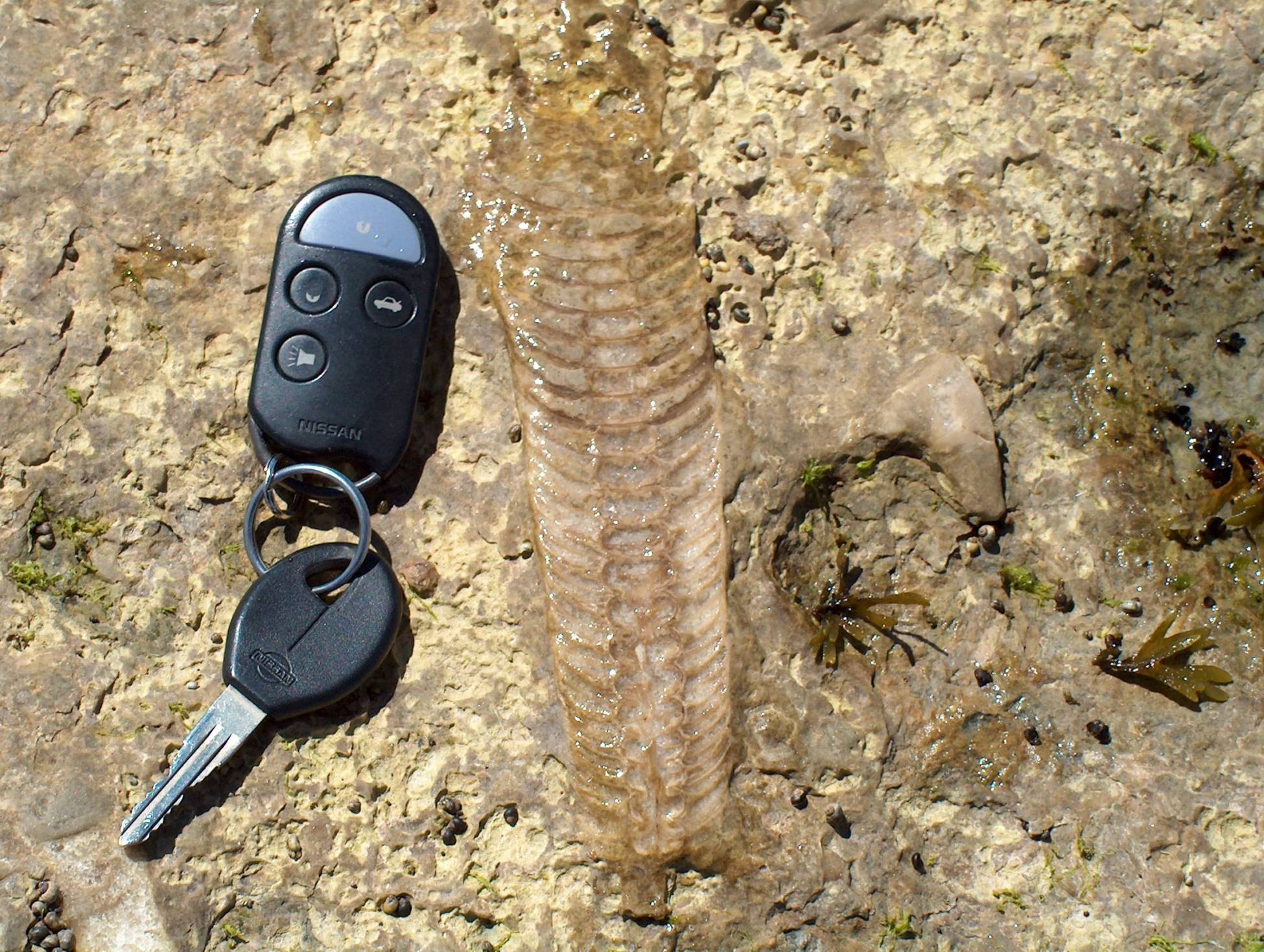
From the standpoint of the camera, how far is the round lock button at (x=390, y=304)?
3023 millimetres

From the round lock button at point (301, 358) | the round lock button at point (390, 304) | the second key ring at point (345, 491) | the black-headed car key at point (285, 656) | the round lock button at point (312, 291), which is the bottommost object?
the black-headed car key at point (285, 656)

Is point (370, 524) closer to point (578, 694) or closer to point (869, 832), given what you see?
point (578, 694)

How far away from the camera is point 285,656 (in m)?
2.89

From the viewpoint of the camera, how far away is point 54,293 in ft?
10.2

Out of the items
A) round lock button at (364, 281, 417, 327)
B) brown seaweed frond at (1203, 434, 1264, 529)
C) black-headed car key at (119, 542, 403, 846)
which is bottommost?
brown seaweed frond at (1203, 434, 1264, 529)

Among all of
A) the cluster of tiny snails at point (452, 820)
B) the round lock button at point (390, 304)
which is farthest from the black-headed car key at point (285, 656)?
the round lock button at point (390, 304)

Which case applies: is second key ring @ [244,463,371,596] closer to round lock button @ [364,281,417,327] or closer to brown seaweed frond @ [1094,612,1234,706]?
round lock button @ [364,281,417,327]

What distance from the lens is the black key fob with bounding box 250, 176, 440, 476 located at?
2959 mm

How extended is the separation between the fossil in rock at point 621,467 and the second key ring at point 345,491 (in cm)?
47

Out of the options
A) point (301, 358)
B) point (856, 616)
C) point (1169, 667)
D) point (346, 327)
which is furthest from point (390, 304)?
point (1169, 667)

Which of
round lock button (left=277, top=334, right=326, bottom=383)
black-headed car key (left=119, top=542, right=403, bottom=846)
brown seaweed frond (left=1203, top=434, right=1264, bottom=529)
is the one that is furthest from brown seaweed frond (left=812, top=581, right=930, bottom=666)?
round lock button (left=277, top=334, right=326, bottom=383)

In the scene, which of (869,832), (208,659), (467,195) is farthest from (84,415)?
(869,832)

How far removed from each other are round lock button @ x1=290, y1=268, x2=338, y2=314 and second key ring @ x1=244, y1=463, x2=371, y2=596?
439 millimetres

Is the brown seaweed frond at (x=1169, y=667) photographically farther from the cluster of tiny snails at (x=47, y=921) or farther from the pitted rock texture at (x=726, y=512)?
the cluster of tiny snails at (x=47, y=921)
